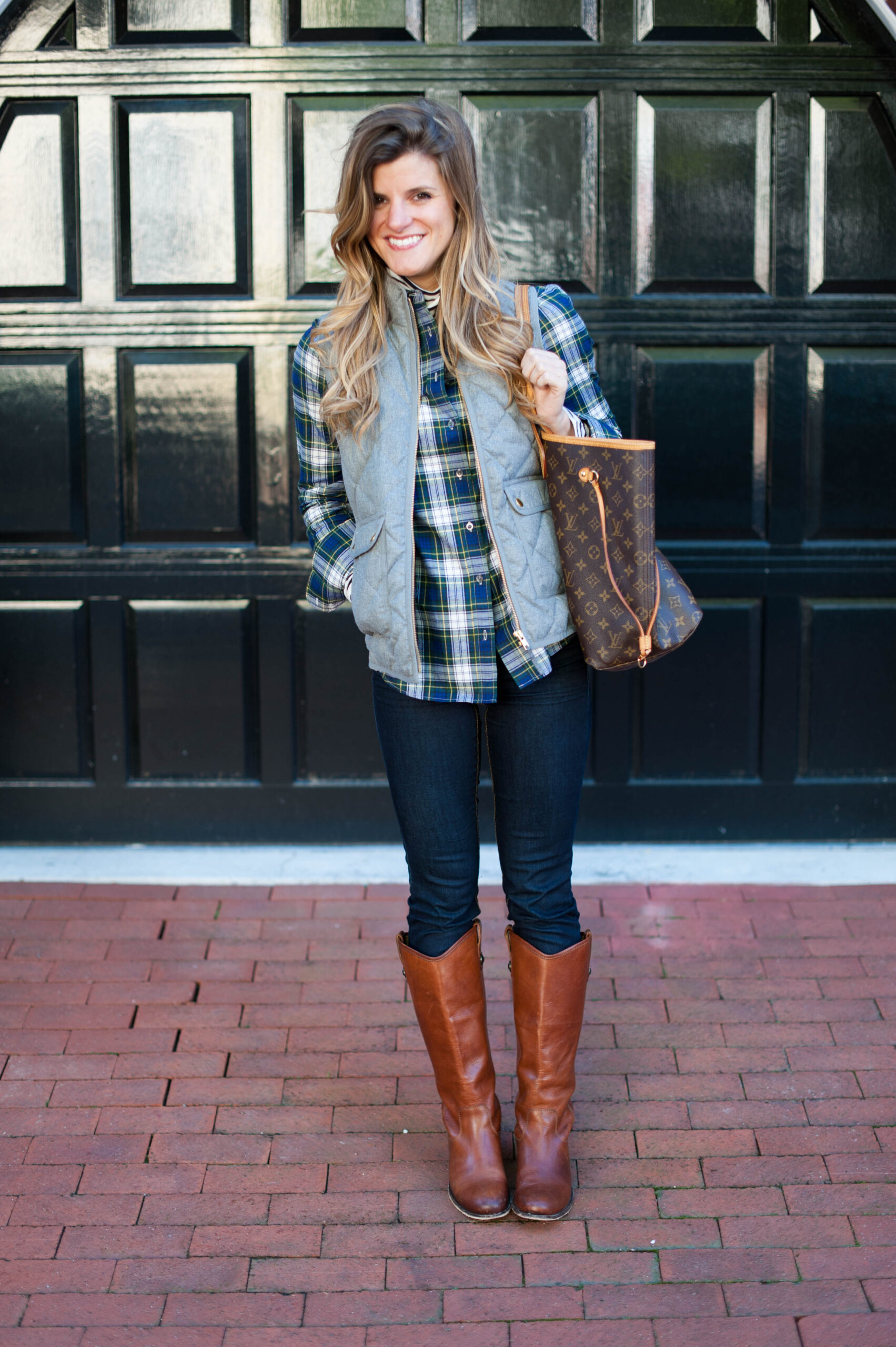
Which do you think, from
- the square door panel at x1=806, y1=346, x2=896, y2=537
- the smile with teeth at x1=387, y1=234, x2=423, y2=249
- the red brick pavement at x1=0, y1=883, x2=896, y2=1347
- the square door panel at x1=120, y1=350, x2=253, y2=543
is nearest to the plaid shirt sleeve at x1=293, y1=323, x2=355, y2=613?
the smile with teeth at x1=387, y1=234, x2=423, y2=249

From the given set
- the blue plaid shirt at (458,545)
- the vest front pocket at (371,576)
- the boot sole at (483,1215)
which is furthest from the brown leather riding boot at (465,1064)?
the vest front pocket at (371,576)

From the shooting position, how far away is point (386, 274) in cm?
236

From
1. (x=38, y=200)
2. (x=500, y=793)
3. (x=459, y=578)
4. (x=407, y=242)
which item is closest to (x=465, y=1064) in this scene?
(x=500, y=793)

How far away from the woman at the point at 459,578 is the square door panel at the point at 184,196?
1602 mm

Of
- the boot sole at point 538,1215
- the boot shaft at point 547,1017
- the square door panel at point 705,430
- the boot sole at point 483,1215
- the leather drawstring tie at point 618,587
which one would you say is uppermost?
the square door panel at point 705,430

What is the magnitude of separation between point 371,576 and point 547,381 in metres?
0.46

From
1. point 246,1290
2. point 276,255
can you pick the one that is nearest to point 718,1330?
→ point 246,1290

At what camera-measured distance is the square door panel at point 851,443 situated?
12.8 ft

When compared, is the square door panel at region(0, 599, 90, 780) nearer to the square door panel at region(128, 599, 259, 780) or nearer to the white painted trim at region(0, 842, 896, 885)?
the square door panel at region(128, 599, 259, 780)

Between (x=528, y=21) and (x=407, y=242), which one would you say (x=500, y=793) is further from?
(x=528, y=21)

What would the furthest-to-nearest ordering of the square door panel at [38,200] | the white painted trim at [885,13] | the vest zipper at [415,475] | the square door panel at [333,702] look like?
the square door panel at [333,702]
the square door panel at [38,200]
the white painted trim at [885,13]
the vest zipper at [415,475]

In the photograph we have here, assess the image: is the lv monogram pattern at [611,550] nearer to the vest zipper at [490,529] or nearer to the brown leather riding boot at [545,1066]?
the vest zipper at [490,529]

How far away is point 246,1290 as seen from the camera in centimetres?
228

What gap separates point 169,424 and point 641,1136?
244cm
